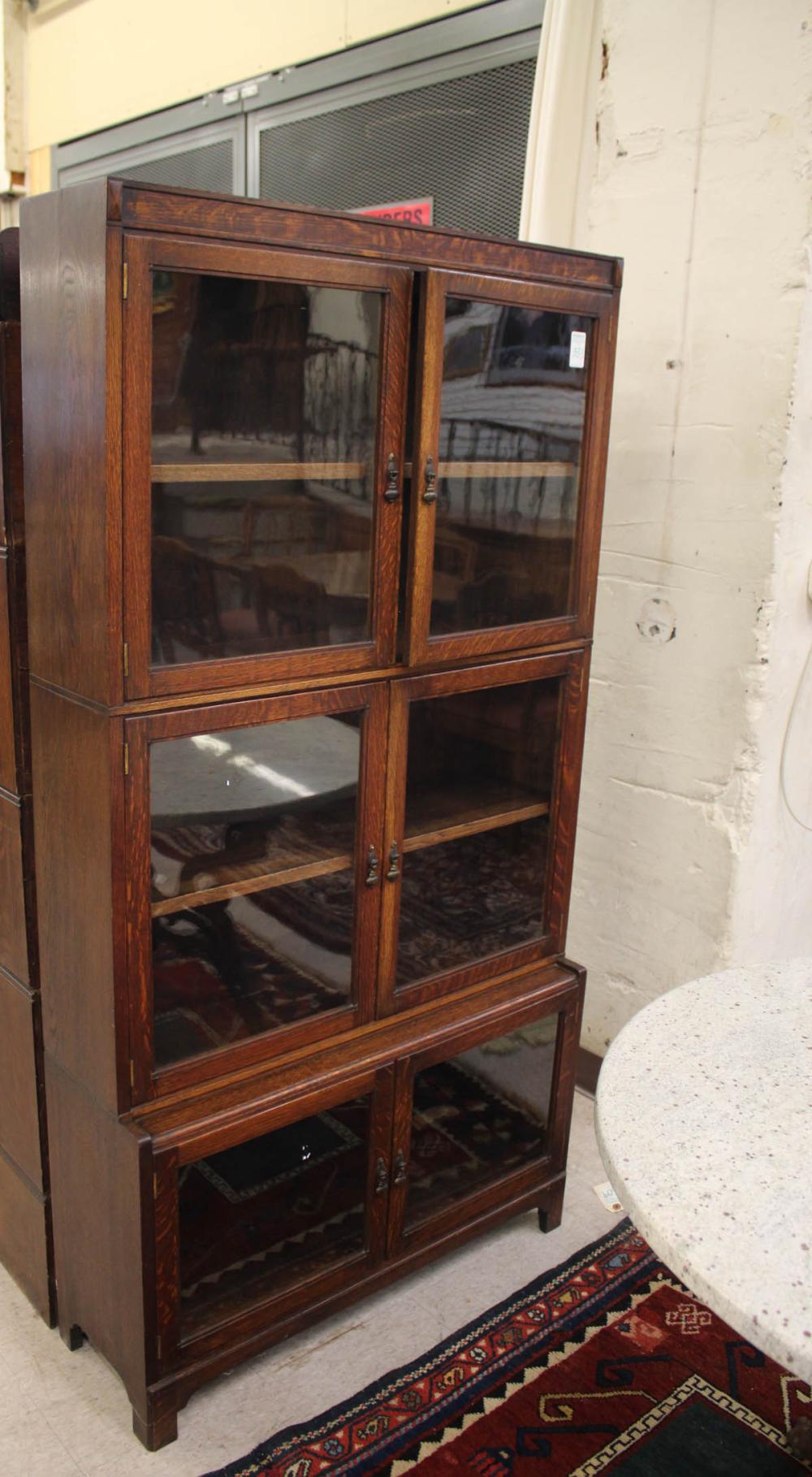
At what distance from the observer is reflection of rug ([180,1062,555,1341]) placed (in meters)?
1.84

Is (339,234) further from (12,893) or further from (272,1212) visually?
(272,1212)

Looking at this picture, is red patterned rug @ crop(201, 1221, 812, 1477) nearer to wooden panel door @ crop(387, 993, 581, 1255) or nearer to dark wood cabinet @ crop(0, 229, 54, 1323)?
wooden panel door @ crop(387, 993, 581, 1255)

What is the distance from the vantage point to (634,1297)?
2.10 metres

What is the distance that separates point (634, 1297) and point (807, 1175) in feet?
3.65

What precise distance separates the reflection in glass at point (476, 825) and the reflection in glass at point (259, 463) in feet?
1.02

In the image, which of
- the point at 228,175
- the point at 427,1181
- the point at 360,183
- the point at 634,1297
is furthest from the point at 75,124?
the point at 634,1297

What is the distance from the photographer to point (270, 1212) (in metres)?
1.94

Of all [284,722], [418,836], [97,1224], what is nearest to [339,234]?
[284,722]

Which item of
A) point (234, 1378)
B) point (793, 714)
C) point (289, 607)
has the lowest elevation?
point (234, 1378)

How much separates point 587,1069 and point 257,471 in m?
1.70

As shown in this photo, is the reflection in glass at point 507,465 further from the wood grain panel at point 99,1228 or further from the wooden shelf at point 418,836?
the wood grain panel at point 99,1228

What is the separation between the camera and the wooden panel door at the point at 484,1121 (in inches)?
81.8

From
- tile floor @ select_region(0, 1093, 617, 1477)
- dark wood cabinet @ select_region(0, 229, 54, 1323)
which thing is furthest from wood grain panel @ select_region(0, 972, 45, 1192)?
tile floor @ select_region(0, 1093, 617, 1477)

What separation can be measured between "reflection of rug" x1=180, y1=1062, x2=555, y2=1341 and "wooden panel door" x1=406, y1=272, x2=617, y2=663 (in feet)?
2.66
